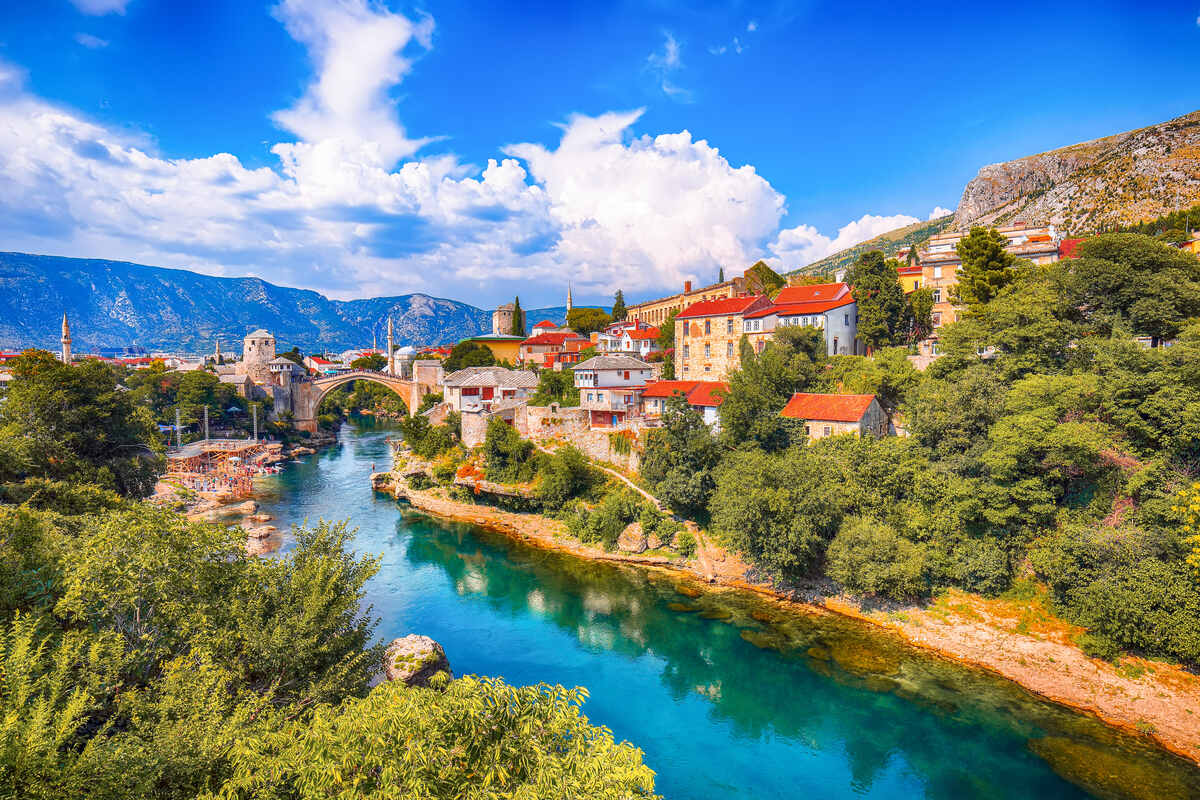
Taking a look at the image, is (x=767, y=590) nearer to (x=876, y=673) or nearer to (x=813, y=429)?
(x=876, y=673)

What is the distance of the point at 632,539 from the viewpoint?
27109 mm

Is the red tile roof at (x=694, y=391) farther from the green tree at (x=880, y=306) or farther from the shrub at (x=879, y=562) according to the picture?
the shrub at (x=879, y=562)

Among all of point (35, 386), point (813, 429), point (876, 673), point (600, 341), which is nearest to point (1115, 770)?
point (876, 673)

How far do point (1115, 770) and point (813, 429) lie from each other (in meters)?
15.2

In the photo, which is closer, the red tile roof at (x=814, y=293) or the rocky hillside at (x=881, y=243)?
the red tile roof at (x=814, y=293)

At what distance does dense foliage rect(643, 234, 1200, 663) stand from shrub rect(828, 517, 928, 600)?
6cm

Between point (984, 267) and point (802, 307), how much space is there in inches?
373

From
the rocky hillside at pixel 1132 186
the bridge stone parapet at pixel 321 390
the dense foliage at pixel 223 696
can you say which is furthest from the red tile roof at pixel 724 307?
the rocky hillside at pixel 1132 186

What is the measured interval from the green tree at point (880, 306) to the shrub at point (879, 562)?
17310 millimetres

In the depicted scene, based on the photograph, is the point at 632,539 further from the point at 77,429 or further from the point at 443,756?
the point at 77,429

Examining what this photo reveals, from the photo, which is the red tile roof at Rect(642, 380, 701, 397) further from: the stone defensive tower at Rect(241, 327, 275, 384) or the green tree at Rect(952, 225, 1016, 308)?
the stone defensive tower at Rect(241, 327, 275, 384)

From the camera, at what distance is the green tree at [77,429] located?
17.7m

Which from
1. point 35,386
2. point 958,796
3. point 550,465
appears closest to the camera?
point 958,796

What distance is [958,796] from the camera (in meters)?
12.6
